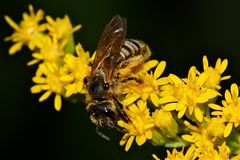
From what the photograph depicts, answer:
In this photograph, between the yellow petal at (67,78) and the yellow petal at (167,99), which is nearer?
the yellow petal at (167,99)

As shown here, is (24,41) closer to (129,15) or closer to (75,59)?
(75,59)

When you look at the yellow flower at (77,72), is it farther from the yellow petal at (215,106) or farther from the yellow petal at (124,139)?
the yellow petal at (215,106)

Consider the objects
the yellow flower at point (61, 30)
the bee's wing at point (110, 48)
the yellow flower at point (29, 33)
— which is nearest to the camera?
the bee's wing at point (110, 48)

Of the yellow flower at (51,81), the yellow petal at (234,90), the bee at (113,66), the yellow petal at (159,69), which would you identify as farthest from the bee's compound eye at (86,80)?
the yellow petal at (234,90)

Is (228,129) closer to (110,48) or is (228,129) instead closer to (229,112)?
(229,112)

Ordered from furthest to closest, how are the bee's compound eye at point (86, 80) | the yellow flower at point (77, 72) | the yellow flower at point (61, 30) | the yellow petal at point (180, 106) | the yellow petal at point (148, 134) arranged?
the yellow flower at point (61, 30)
the yellow flower at point (77, 72)
the bee's compound eye at point (86, 80)
the yellow petal at point (148, 134)
the yellow petal at point (180, 106)

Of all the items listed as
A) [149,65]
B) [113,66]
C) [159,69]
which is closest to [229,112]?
[159,69]
